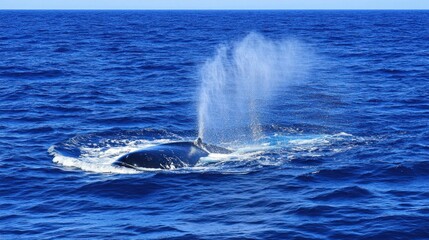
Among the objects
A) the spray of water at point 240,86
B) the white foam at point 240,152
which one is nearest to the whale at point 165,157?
the white foam at point 240,152

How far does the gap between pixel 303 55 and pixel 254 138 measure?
47607mm

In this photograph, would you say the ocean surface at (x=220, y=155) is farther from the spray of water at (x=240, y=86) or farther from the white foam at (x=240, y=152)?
the spray of water at (x=240, y=86)

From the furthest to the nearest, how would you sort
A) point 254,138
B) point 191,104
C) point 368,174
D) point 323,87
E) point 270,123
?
point 323,87, point 191,104, point 270,123, point 254,138, point 368,174

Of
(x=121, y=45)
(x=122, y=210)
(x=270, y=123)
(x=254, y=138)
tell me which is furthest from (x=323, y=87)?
(x=121, y=45)

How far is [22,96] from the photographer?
154ft

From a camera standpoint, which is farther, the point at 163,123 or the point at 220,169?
the point at 163,123

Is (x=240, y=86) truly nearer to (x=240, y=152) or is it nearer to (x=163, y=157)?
(x=240, y=152)

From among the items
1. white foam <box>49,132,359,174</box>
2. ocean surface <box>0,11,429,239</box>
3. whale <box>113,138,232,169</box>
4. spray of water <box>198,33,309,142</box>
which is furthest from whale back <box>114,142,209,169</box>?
spray of water <box>198,33,309,142</box>

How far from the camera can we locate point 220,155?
2966cm

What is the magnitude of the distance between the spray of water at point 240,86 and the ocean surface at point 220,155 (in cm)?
19

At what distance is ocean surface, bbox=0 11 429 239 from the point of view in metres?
21.2

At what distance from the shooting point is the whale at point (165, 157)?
90.2 ft

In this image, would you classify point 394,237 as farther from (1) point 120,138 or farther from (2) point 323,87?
(2) point 323,87

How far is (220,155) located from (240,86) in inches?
1001
